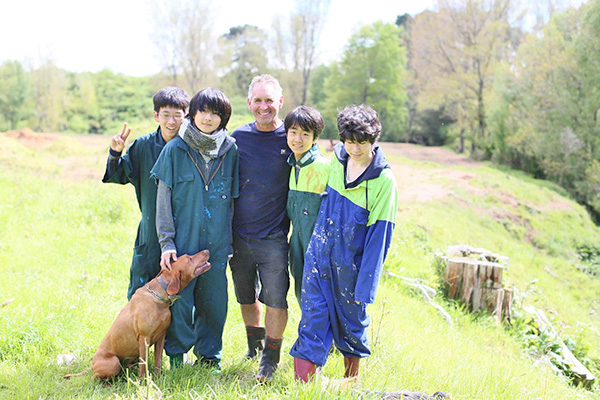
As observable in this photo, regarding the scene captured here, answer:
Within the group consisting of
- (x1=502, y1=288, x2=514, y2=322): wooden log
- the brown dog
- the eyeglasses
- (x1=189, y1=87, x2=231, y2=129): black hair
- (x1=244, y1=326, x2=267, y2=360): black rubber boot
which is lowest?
(x1=502, y1=288, x2=514, y2=322): wooden log

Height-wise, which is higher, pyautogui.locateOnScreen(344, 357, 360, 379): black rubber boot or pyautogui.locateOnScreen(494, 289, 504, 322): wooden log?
pyautogui.locateOnScreen(344, 357, 360, 379): black rubber boot

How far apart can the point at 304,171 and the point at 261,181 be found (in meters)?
0.33

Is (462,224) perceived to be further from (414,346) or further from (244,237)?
(244,237)

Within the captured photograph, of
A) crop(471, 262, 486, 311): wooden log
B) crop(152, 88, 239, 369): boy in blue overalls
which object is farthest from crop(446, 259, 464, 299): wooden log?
crop(152, 88, 239, 369): boy in blue overalls

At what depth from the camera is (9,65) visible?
1216 inches

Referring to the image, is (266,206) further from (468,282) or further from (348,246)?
(468,282)

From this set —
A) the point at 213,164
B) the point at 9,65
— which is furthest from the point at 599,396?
the point at 9,65

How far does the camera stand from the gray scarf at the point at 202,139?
2.97m

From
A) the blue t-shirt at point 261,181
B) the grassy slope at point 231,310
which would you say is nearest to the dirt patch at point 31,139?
the grassy slope at point 231,310

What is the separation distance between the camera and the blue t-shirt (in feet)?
10.7

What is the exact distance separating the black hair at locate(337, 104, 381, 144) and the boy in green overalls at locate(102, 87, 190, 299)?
1.21 m

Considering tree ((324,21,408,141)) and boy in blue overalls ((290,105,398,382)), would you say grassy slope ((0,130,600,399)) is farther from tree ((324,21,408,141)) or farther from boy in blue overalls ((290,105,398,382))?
tree ((324,21,408,141))

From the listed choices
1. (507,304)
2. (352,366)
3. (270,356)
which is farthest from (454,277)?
(270,356)

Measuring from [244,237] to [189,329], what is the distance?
715 millimetres
